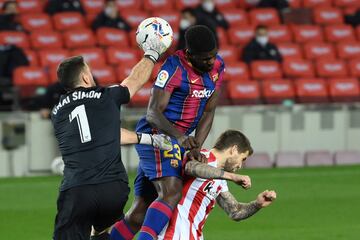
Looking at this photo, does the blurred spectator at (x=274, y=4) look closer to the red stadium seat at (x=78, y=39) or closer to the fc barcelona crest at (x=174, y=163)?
the red stadium seat at (x=78, y=39)

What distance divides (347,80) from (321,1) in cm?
344

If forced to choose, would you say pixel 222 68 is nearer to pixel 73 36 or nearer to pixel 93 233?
pixel 93 233

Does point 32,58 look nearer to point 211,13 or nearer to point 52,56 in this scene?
point 52,56

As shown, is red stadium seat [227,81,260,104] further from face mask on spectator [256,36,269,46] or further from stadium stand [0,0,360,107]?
face mask on spectator [256,36,269,46]

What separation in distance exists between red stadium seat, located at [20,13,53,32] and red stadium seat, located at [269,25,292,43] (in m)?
4.03

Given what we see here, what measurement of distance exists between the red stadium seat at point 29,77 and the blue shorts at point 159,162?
24.9 feet

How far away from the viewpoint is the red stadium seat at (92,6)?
1841 centimetres

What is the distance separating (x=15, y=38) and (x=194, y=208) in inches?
383

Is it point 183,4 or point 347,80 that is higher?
point 183,4

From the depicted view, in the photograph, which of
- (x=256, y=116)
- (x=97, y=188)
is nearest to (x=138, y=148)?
(x=97, y=188)

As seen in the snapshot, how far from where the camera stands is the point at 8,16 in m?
16.4

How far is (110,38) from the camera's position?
17.3 m

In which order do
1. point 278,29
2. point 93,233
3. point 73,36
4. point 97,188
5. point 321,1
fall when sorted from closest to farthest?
1. point 97,188
2. point 93,233
3. point 73,36
4. point 278,29
5. point 321,1

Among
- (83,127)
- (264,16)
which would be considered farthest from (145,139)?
(264,16)
